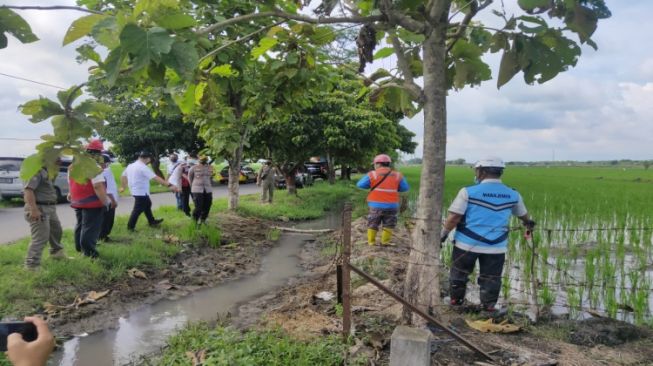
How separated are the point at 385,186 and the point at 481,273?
3021 mm

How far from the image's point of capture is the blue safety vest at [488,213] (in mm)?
4430

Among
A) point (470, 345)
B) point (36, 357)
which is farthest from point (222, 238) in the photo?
point (36, 357)

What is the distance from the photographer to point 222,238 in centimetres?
905

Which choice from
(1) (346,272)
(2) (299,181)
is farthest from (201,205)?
(2) (299,181)

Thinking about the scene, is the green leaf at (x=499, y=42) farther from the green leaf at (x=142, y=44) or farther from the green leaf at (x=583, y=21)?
the green leaf at (x=142, y=44)

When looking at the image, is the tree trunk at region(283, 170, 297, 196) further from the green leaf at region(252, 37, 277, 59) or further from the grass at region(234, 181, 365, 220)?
the green leaf at region(252, 37, 277, 59)

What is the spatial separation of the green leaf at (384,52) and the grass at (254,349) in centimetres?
233

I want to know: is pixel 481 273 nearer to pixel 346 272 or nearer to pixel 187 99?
pixel 346 272

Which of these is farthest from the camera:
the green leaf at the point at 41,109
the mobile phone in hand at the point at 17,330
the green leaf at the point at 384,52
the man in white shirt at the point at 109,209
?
the man in white shirt at the point at 109,209

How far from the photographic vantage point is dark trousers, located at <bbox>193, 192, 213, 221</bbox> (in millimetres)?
8977

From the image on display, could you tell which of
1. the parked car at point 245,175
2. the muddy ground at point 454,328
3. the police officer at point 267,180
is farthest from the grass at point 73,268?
the parked car at point 245,175

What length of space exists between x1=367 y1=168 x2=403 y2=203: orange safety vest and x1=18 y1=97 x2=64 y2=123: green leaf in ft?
18.2

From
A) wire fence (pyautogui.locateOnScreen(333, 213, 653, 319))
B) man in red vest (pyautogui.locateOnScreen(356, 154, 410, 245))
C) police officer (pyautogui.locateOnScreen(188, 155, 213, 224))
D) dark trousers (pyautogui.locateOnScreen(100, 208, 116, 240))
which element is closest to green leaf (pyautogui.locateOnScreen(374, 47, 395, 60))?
wire fence (pyautogui.locateOnScreen(333, 213, 653, 319))

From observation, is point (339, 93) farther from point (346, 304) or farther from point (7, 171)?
point (346, 304)
